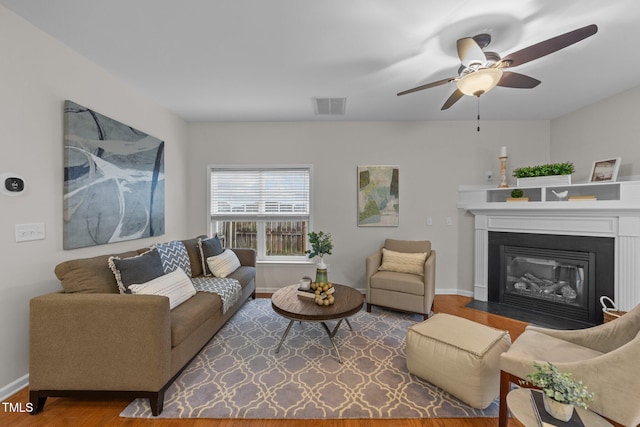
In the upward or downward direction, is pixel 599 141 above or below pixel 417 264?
above

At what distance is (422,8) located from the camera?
1.65 meters

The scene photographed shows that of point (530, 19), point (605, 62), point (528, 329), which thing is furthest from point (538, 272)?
point (530, 19)

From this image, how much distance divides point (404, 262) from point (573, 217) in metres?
1.93

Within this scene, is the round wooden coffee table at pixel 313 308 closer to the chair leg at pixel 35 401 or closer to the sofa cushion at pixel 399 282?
the sofa cushion at pixel 399 282

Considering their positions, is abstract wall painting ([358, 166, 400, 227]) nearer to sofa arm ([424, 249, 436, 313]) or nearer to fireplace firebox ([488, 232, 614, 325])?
sofa arm ([424, 249, 436, 313])

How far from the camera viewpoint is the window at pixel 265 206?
154 inches

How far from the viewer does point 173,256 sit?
2660 millimetres

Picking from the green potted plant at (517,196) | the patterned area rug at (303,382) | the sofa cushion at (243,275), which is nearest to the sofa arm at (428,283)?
the patterned area rug at (303,382)

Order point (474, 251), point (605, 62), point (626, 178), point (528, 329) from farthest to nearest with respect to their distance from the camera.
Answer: point (474, 251), point (626, 178), point (605, 62), point (528, 329)

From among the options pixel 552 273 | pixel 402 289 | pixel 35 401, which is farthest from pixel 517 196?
pixel 35 401

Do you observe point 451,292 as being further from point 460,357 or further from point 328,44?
point 328,44

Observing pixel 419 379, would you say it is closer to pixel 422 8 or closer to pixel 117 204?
pixel 422 8

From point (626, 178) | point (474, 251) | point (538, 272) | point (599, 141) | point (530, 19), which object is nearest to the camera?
point (530, 19)

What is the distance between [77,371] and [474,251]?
14.2 ft
